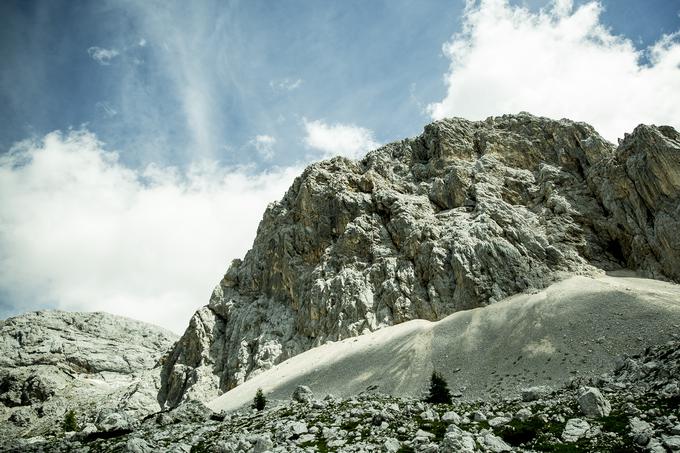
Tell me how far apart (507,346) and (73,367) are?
408ft

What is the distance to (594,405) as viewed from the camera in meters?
22.0

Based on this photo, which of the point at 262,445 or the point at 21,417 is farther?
the point at 21,417

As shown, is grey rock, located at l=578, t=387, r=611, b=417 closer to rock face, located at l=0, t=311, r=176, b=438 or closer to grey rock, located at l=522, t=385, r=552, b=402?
grey rock, located at l=522, t=385, r=552, b=402

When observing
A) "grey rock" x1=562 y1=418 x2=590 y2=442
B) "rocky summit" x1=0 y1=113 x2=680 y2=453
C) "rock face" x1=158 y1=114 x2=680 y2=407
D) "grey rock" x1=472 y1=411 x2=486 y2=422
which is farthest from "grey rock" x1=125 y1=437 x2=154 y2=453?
"rock face" x1=158 y1=114 x2=680 y2=407

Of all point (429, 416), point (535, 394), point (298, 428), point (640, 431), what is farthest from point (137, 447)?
point (535, 394)

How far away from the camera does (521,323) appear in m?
54.9

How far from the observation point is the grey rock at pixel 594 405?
21.7 metres

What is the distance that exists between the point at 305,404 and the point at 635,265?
63987mm

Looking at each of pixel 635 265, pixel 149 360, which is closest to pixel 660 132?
pixel 635 265

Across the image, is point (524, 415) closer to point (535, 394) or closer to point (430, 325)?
point (535, 394)

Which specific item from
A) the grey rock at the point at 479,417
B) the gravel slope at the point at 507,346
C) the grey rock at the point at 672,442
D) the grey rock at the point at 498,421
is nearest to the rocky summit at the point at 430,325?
the grey rock at the point at 672,442

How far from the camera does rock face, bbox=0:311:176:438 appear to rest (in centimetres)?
9331

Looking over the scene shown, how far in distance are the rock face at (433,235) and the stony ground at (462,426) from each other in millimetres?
40215

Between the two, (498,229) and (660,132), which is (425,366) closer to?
(498,229)
